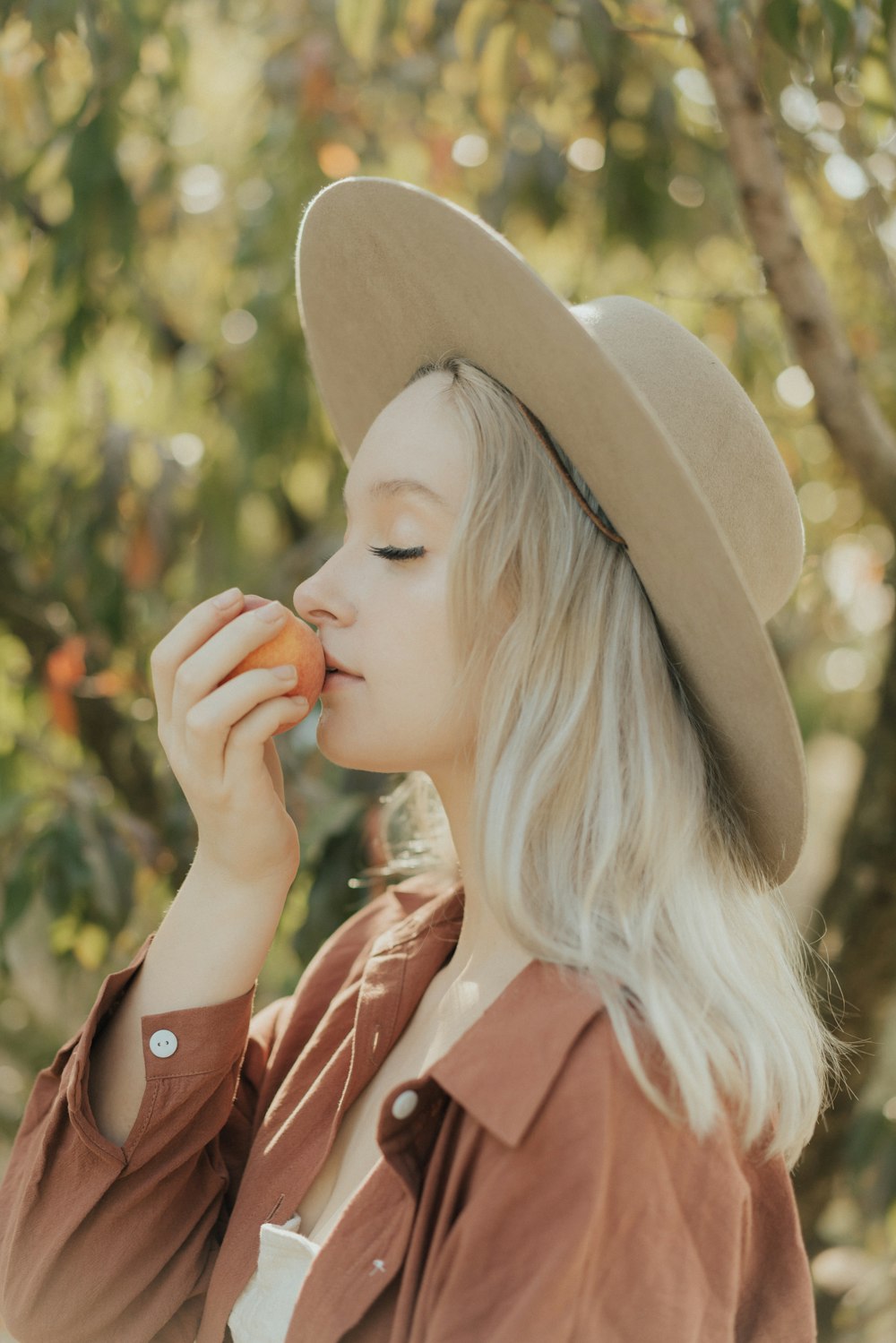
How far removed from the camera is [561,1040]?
3.64ft

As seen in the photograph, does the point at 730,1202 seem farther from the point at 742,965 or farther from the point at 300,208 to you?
the point at 300,208

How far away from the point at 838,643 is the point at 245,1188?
11.1 feet

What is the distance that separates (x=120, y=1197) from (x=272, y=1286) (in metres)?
0.21

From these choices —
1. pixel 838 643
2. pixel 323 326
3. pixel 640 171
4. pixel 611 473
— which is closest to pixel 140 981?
pixel 611 473

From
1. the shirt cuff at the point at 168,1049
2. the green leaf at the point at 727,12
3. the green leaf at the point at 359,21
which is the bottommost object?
the shirt cuff at the point at 168,1049

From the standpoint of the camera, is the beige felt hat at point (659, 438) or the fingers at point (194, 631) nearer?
the beige felt hat at point (659, 438)

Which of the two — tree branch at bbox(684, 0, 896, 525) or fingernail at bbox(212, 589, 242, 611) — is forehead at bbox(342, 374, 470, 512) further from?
tree branch at bbox(684, 0, 896, 525)

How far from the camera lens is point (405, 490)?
1354 mm

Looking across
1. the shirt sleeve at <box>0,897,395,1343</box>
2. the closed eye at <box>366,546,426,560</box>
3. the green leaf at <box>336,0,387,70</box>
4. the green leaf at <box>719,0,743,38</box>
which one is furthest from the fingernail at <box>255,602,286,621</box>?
the green leaf at <box>336,0,387,70</box>

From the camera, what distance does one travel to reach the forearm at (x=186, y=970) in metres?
1.42

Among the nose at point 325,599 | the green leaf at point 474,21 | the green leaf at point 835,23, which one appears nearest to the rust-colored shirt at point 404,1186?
the nose at point 325,599

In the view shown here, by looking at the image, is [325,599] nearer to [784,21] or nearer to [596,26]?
[784,21]

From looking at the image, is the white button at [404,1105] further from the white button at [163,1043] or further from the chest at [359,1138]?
the white button at [163,1043]

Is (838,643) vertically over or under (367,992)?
under
